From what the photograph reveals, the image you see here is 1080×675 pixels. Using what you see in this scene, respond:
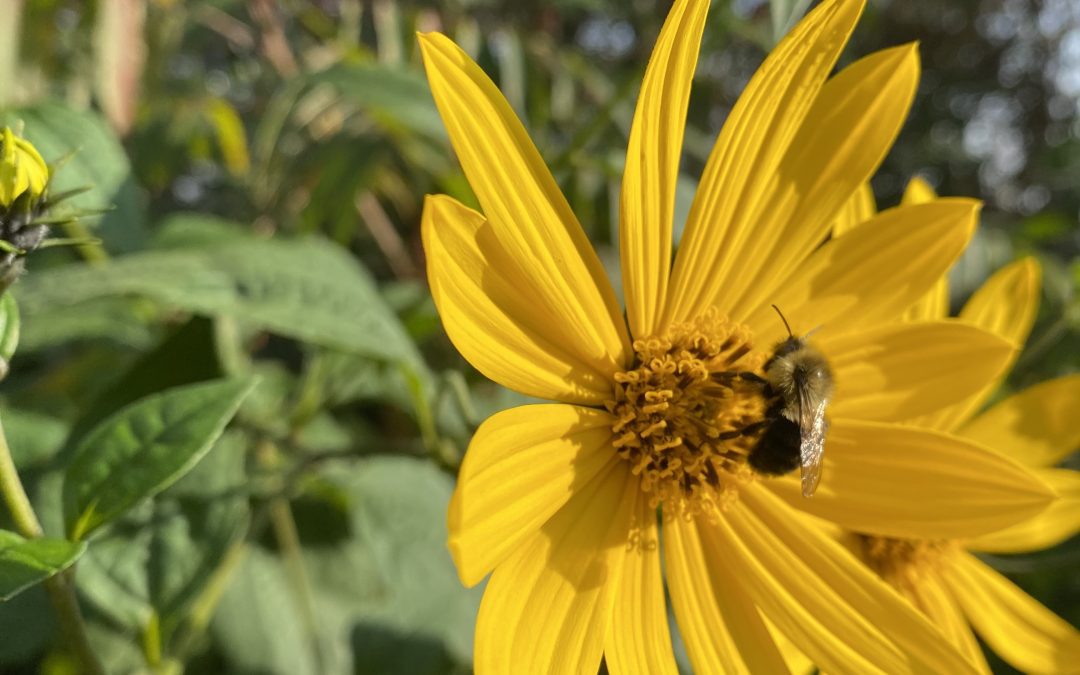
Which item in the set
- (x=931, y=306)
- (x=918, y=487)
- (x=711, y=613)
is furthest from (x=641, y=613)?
(x=931, y=306)

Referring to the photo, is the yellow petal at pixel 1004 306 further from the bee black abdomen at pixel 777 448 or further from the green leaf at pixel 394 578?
the green leaf at pixel 394 578

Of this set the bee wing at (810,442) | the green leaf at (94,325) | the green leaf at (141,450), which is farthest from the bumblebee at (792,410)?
the green leaf at (94,325)

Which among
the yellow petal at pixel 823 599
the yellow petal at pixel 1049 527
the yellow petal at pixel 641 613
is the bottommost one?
the yellow petal at pixel 1049 527

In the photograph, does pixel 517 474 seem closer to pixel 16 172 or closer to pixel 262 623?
pixel 16 172

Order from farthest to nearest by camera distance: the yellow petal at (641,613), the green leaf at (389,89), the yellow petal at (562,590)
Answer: the green leaf at (389,89), the yellow petal at (641,613), the yellow petal at (562,590)

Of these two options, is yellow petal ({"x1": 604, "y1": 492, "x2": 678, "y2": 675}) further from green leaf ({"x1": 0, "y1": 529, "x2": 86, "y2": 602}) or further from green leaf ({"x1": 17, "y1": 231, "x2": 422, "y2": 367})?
green leaf ({"x1": 0, "y1": 529, "x2": 86, "y2": 602})
